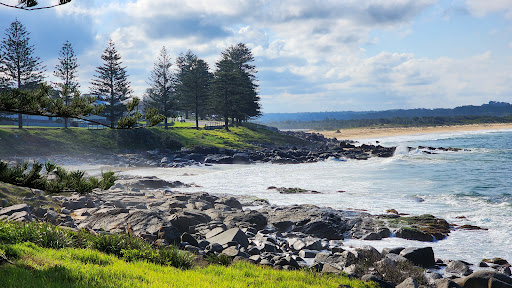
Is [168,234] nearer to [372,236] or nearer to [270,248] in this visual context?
[270,248]

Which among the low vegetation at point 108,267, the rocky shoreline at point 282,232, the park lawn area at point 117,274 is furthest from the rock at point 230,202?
the park lawn area at point 117,274

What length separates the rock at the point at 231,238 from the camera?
38.3ft

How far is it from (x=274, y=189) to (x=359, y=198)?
643 cm

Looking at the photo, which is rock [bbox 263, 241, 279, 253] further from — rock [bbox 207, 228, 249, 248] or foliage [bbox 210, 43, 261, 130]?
foliage [bbox 210, 43, 261, 130]

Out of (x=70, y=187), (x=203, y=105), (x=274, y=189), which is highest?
(x=203, y=105)

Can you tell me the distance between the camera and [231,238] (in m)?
11.7

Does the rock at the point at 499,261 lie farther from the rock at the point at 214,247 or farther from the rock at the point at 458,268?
the rock at the point at 214,247

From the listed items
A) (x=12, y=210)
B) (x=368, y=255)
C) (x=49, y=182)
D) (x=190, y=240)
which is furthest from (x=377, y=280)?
(x=12, y=210)

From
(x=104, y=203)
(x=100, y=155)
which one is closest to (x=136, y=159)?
(x=100, y=155)

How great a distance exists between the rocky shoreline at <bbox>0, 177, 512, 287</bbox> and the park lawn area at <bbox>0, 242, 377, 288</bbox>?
4.50 feet

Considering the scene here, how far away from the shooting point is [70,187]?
9641mm

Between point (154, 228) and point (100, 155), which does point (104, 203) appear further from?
point (100, 155)

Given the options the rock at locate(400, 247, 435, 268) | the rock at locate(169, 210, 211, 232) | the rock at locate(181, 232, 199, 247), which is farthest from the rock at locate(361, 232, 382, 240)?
the rock at locate(181, 232, 199, 247)

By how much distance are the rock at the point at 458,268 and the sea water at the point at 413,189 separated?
133cm
